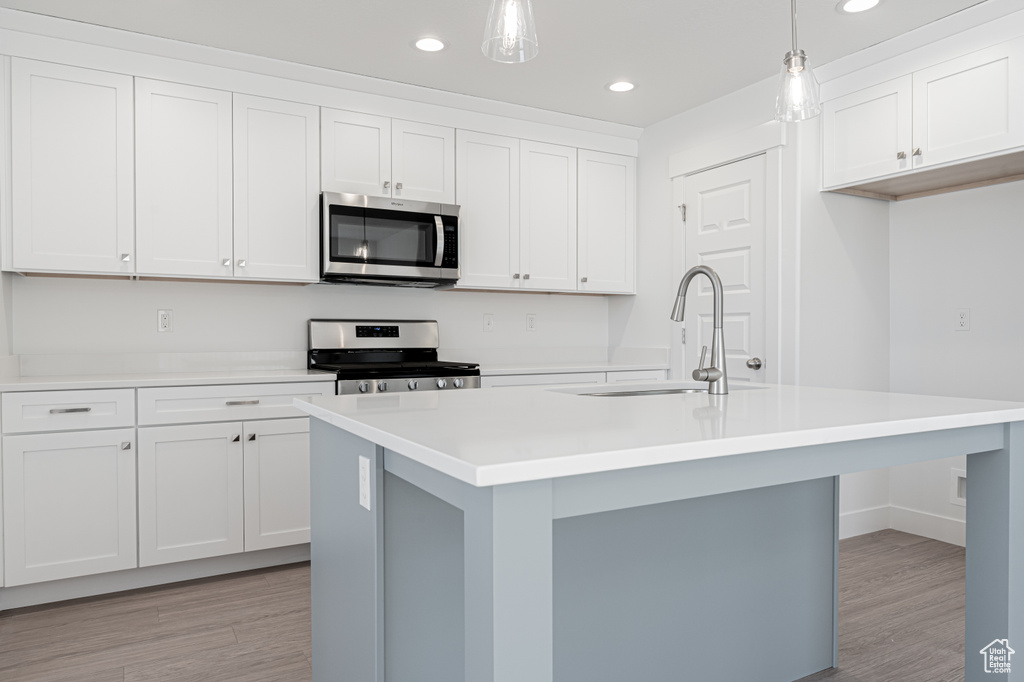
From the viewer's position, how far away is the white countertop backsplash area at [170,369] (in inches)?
111

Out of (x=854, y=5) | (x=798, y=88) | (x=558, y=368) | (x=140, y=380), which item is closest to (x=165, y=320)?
(x=140, y=380)

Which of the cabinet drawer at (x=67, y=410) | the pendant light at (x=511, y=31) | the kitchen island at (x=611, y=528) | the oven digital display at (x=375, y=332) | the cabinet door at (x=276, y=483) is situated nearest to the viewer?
the kitchen island at (x=611, y=528)

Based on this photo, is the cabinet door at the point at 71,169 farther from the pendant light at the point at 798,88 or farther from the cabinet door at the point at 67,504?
the pendant light at the point at 798,88

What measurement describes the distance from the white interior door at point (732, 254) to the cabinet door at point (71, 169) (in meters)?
3.11

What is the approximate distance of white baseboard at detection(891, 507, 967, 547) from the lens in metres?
3.38

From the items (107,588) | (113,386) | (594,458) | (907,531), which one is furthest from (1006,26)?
(107,588)

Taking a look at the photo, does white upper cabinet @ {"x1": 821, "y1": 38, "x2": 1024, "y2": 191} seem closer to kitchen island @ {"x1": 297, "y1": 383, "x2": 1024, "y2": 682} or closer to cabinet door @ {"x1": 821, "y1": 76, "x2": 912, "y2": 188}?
cabinet door @ {"x1": 821, "y1": 76, "x2": 912, "y2": 188}

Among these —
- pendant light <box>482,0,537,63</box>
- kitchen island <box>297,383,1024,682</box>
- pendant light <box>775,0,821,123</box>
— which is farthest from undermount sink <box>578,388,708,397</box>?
pendant light <box>482,0,537,63</box>

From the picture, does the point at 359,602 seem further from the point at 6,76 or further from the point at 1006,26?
the point at 1006,26

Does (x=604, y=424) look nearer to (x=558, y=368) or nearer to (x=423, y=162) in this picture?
(x=558, y=368)

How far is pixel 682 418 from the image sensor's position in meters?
1.41

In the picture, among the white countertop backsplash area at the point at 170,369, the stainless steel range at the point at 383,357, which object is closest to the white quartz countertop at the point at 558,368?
the white countertop backsplash area at the point at 170,369

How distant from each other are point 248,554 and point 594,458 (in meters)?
2.71

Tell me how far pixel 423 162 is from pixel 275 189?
858 millimetres
